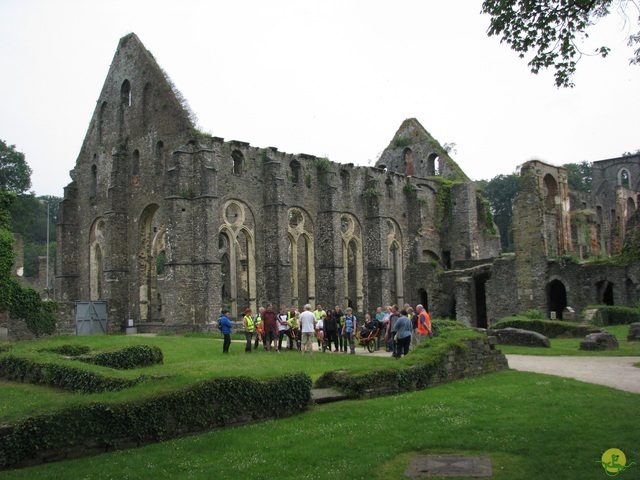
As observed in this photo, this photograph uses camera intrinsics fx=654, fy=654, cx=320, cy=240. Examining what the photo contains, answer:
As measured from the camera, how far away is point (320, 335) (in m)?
21.2

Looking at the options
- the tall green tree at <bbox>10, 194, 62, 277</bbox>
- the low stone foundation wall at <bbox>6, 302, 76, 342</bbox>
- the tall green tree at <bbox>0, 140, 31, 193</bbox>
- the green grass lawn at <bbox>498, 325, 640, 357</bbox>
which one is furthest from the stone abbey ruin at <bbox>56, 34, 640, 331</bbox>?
the tall green tree at <bbox>0, 140, 31, 193</bbox>

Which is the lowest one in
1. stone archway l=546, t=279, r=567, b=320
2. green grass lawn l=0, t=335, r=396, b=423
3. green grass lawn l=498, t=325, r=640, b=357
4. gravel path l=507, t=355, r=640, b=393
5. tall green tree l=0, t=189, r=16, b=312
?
gravel path l=507, t=355, r=640, b=393

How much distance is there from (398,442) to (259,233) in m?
23.6

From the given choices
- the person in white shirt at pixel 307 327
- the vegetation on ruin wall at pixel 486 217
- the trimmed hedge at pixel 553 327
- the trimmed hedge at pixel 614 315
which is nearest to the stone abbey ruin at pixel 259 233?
the vegetation on ruin wall at pixel 486 217

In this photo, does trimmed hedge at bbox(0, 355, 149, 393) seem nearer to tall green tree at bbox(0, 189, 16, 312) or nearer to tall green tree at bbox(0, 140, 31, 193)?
tall green tree at bbox(0, 189, 16, 312)

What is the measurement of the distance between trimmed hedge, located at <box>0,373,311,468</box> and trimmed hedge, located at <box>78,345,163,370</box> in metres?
6.17

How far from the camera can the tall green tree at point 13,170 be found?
A: 57969mm

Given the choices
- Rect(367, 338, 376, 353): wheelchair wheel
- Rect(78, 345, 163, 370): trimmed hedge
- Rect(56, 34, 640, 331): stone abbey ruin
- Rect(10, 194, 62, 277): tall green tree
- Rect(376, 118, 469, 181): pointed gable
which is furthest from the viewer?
Rect(10, 194, 62, 277): tall green tree

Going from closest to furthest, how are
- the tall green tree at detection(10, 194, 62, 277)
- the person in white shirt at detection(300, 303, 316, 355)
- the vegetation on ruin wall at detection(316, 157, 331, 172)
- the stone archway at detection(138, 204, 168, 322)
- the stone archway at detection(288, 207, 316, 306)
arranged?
the person in white shirt at detection(300, 303, 316, 355) < the stone archway at detection(138, 204, 168, 322) < the stone archway at detection(288, 207, 316, 306) < the vegetation on ruin wall at detection(316, 157, 331, 172) < the tall green tree at detection(10, 194, 62, 277)

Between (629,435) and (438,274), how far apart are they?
1186 inches

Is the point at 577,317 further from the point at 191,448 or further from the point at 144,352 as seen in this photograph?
the point at 191,448

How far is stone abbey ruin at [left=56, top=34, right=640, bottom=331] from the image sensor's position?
94.7 feet

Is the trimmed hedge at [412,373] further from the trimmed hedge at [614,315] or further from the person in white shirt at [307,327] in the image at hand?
the trimmed hedge at [614,315]

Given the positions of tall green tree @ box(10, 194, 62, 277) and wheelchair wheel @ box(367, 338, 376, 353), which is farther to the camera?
tall green tree @ box(10, 194, 62, 277)
